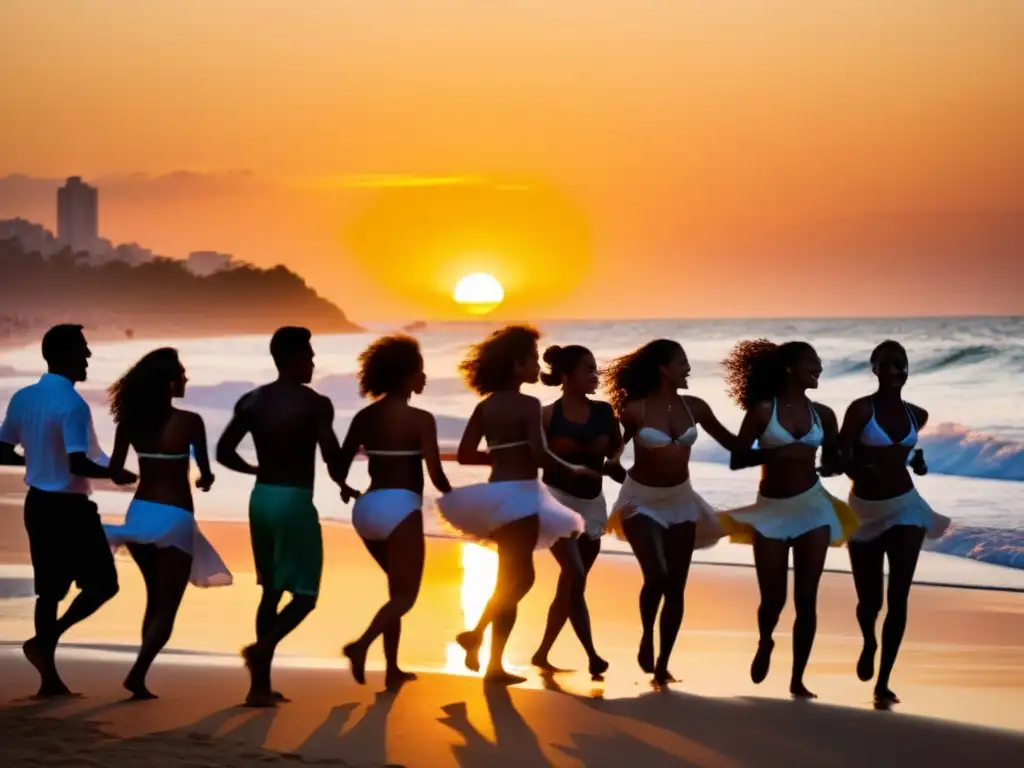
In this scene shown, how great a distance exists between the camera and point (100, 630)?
1218cm

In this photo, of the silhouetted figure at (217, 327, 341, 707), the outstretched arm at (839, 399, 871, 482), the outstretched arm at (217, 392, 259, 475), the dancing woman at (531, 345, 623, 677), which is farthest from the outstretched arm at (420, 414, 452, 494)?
the outstretched arm at (839, 399, 871, 482)

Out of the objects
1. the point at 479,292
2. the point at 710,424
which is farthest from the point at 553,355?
the point at 479,292

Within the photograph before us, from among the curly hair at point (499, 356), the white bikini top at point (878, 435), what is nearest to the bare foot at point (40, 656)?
the curly hair at point (499, 356)

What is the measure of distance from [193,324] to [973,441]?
3540cm

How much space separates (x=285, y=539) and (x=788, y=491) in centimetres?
285

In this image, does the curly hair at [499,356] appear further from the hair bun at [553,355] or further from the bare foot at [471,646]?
the bare foot at [471,646]

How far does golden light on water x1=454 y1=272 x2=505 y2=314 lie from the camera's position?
49.0 m

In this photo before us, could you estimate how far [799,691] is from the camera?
10.0m

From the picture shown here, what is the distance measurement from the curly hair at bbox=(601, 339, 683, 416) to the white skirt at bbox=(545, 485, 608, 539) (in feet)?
1.80

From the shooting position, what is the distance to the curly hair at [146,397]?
9078 millimetres

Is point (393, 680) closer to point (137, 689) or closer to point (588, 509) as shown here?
point (137, 689)

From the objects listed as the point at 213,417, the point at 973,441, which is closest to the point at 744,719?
the point at 973,441

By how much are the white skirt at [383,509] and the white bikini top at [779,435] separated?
79.9 inches

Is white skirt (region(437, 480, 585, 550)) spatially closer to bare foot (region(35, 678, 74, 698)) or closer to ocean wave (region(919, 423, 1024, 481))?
bare foot (region(35, 678, 74, 698))
